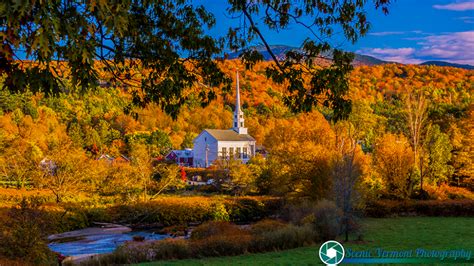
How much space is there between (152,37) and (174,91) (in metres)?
1.02

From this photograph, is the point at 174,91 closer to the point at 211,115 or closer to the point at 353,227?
the point at 353,227

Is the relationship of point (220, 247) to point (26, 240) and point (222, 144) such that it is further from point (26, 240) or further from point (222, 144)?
point (222, 144)

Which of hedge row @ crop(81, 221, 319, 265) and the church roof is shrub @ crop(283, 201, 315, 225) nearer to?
hedge row @ crop(81, 221, 319, 265)

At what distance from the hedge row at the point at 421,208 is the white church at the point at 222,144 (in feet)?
121

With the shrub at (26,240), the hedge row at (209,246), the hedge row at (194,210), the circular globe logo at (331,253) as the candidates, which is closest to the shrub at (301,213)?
the hedge row at (209,246)

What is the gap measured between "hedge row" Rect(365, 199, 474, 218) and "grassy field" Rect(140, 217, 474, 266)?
4.75ft

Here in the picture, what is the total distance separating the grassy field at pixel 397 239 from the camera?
18.2 metres

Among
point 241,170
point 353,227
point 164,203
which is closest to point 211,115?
point 241,170

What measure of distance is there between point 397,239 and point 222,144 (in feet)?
165

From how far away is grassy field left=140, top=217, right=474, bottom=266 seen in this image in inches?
718

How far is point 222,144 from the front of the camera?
7419 cm

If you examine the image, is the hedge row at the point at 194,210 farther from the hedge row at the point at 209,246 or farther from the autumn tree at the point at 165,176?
the hedge row at the point at 209,246

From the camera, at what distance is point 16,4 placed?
13.4 ft

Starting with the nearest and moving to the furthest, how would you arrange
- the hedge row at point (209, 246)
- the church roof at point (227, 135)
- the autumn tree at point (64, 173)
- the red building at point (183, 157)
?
1. the hedge row at point (209, 246)
2. the autumn tree at point (64, 173)
3. the church roof at point (227, 135)
4. the red building at point (183, 157)
